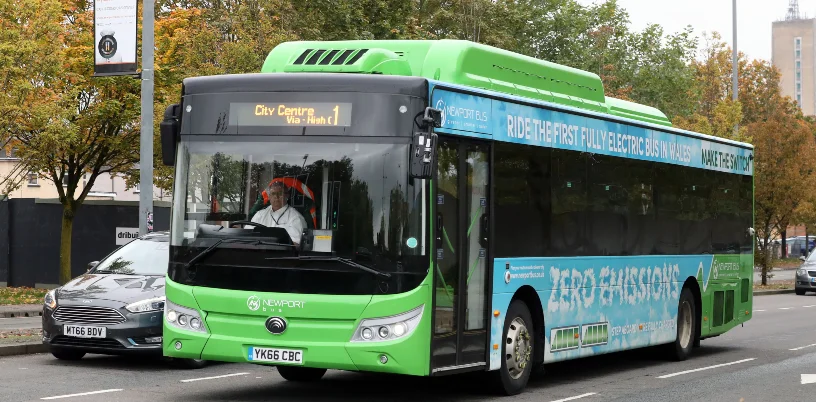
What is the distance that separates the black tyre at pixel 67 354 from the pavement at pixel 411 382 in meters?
0.10

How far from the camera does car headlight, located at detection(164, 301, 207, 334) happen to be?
1064cm

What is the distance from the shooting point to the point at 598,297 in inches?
548

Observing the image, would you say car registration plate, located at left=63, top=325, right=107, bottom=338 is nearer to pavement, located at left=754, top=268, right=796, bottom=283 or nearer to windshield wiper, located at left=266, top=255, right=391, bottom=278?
windshield wiper, located at left=266, top=255, right=391, bottom=278

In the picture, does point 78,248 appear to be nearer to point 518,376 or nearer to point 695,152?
point 695,152

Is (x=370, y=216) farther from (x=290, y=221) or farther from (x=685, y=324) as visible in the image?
(x=685, y=324)

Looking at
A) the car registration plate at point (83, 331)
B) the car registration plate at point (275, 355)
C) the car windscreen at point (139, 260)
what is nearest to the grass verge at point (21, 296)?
the car windscreen at point (139, 260)

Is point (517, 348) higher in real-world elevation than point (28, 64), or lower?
lower

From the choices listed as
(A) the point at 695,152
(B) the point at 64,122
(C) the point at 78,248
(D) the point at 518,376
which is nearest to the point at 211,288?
(D) the point at 518,376

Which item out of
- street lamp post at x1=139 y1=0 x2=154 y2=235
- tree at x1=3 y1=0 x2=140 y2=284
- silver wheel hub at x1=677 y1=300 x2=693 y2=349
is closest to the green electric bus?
silver wheel hub at x1=677 y1=300 x2=693 y2=349

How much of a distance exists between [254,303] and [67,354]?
17.4 feet

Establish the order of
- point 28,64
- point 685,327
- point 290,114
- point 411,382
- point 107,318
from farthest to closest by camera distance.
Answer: point 28,64, point 685,327, point 107,318, point 411,382, point 290,114

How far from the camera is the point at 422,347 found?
33.7 ft

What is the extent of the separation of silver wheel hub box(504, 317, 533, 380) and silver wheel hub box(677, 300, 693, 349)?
4.93m

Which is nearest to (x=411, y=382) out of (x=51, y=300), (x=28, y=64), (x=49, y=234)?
(x=51, y=300)
